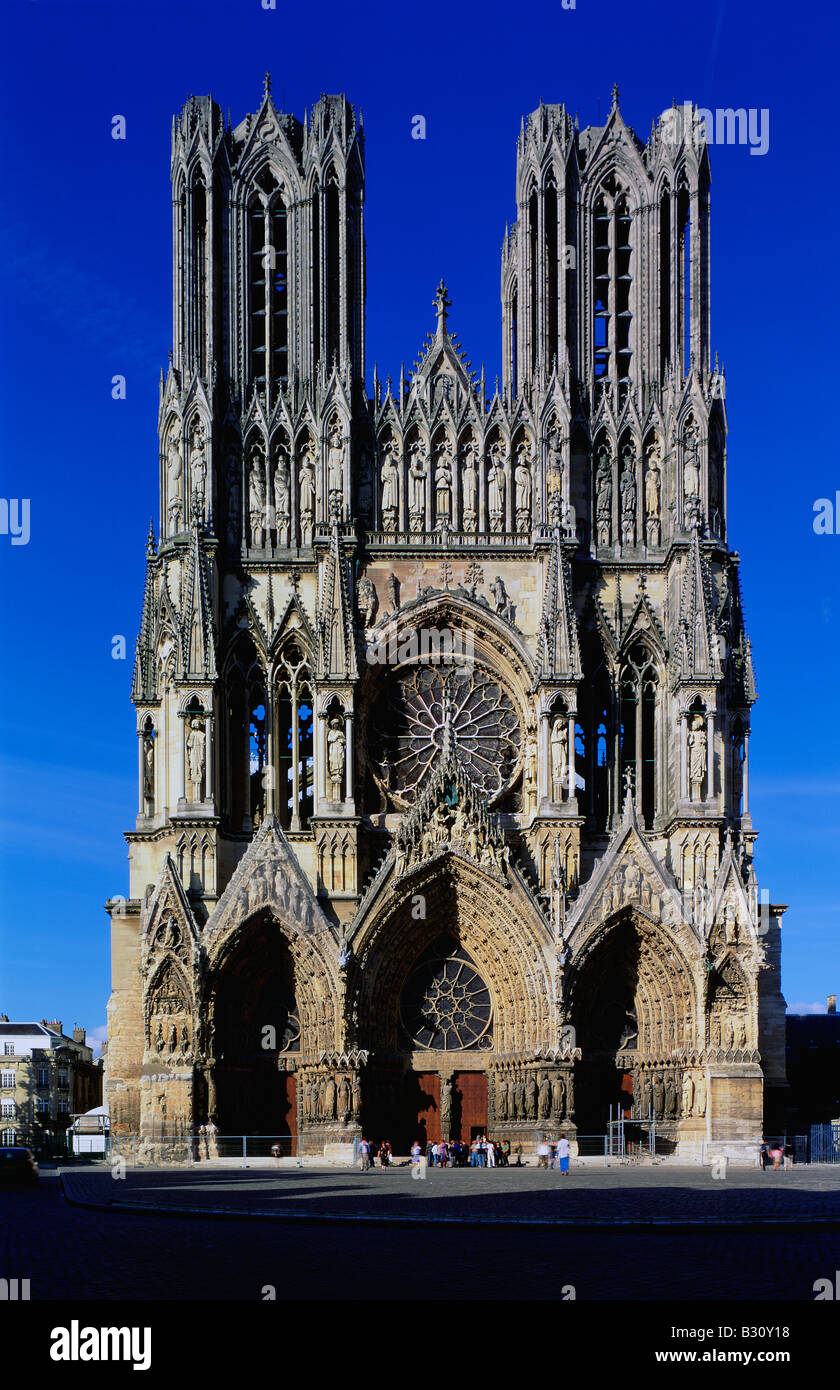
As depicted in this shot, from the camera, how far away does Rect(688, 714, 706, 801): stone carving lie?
47250 mm

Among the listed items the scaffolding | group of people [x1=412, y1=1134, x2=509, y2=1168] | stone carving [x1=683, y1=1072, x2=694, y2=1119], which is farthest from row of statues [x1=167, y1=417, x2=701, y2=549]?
group of people [x1=412, y1=1134, x2=509, y2=1168]

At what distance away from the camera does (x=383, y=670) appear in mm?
49406

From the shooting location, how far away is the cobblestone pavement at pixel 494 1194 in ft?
84.2

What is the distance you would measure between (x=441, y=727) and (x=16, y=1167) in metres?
16.1

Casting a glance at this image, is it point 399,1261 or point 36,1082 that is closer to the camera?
point 399,1261

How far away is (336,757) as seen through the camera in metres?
47.4

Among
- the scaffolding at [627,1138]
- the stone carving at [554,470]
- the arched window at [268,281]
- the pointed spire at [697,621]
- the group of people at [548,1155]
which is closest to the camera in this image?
the group of people at [548,1155]

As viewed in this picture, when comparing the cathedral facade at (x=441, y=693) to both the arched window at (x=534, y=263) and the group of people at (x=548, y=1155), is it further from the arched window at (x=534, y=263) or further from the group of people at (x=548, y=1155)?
the group of people at (x=548, y=1155)

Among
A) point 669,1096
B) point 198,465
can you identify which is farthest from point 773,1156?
point 198,465

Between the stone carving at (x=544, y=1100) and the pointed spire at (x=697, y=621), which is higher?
the pointed spire at (x=697, y=621)

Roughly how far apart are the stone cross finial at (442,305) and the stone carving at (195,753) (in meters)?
13.2

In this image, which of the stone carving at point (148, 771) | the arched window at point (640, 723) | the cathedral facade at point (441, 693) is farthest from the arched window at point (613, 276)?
the stone carving at point (148, 771)

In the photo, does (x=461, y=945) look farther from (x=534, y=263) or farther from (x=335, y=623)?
(x=534, y=263)
